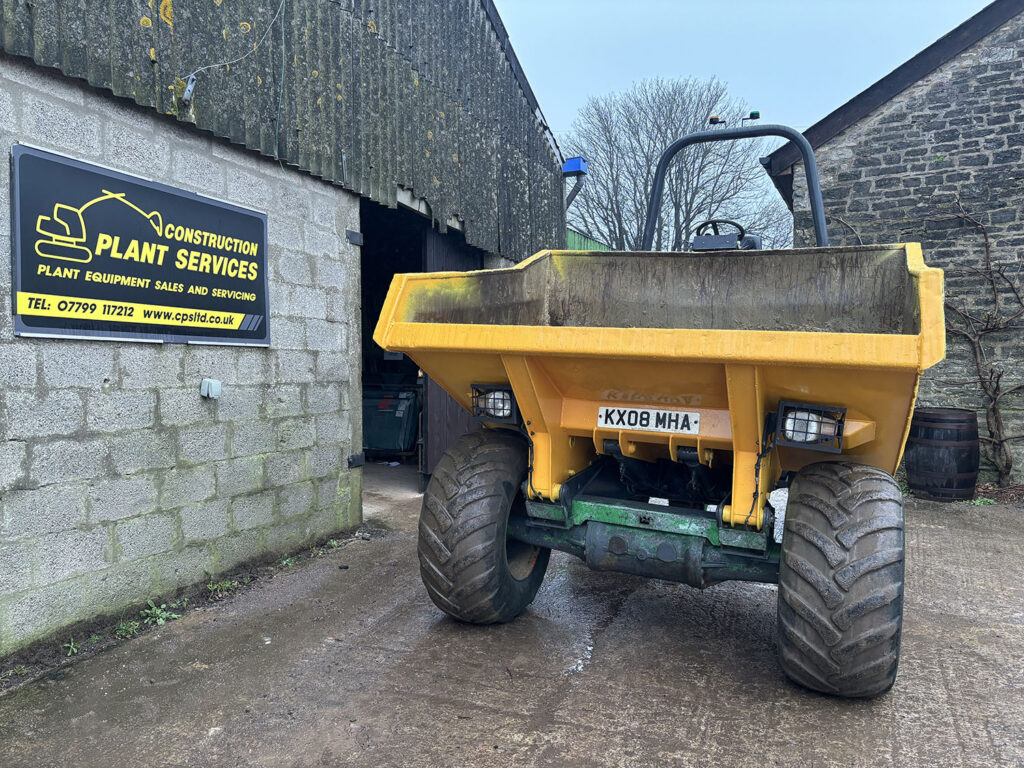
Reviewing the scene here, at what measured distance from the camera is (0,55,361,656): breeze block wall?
3.02 meters

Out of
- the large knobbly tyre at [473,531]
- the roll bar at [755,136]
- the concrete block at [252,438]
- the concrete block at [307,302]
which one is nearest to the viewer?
the large knobbly tyre at [473,531]

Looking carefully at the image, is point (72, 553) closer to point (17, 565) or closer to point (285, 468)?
point (17, 565)

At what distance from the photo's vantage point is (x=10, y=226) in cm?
294

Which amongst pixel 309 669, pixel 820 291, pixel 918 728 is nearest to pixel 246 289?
pixel 309 669

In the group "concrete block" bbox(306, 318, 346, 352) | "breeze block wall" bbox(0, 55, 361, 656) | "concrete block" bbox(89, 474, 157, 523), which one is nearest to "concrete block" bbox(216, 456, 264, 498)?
"breeze block wall" bbox(0, 55, 361, 656)

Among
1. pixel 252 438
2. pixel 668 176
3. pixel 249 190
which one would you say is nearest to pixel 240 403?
pixel 252 438

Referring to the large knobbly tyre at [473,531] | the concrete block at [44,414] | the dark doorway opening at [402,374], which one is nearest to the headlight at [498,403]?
the large knobbly tyre at [473,531]

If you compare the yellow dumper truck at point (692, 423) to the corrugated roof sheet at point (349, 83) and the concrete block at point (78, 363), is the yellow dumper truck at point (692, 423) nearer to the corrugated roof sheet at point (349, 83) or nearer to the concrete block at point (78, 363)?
the concrete block at point (78, 363)

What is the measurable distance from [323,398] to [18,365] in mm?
2113

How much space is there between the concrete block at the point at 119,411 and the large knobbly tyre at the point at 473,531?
1567 millimetres

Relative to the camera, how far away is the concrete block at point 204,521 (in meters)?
3.84

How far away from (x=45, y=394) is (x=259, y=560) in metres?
1.73

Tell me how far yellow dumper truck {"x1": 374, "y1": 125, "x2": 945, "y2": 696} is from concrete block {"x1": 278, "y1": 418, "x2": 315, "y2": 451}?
163 cm

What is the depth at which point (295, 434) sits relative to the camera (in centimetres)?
466
